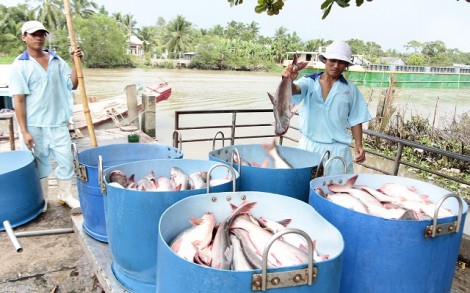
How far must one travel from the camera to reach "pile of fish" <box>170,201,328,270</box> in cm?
149

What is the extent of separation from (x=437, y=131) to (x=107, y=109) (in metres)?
10.9

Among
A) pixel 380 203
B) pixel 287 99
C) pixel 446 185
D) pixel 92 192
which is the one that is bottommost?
pixel 446 185

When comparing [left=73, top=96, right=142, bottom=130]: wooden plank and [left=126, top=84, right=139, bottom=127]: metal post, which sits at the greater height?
[left=126, top=84, right=139, bottom=127]: metal post

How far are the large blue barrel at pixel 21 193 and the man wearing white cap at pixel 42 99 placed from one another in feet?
0.63

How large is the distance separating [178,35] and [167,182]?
247ft

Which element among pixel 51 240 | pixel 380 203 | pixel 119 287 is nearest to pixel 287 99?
pixel 380 203

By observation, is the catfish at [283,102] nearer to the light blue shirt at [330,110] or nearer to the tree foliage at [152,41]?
the light blue shirt at [330,110]

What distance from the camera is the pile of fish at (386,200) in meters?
1.96

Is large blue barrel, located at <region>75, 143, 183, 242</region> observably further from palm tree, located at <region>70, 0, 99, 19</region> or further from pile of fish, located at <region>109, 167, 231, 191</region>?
palm tree, located at <region>70, 0, 99, 19</region>

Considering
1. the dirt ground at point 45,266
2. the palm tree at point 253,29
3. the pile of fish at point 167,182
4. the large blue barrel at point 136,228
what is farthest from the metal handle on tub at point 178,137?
the palm tree at point 253,29

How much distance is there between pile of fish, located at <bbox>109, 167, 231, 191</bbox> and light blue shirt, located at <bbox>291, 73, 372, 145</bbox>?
1.11 m

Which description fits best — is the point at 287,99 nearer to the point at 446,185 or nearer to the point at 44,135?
the point at 44,135

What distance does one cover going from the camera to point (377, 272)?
1.73 m

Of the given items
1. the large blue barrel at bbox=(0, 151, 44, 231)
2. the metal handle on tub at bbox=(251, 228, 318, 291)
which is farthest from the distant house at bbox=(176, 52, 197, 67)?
the metal handle on tub at bbox=(251, 228, 318, 291)
